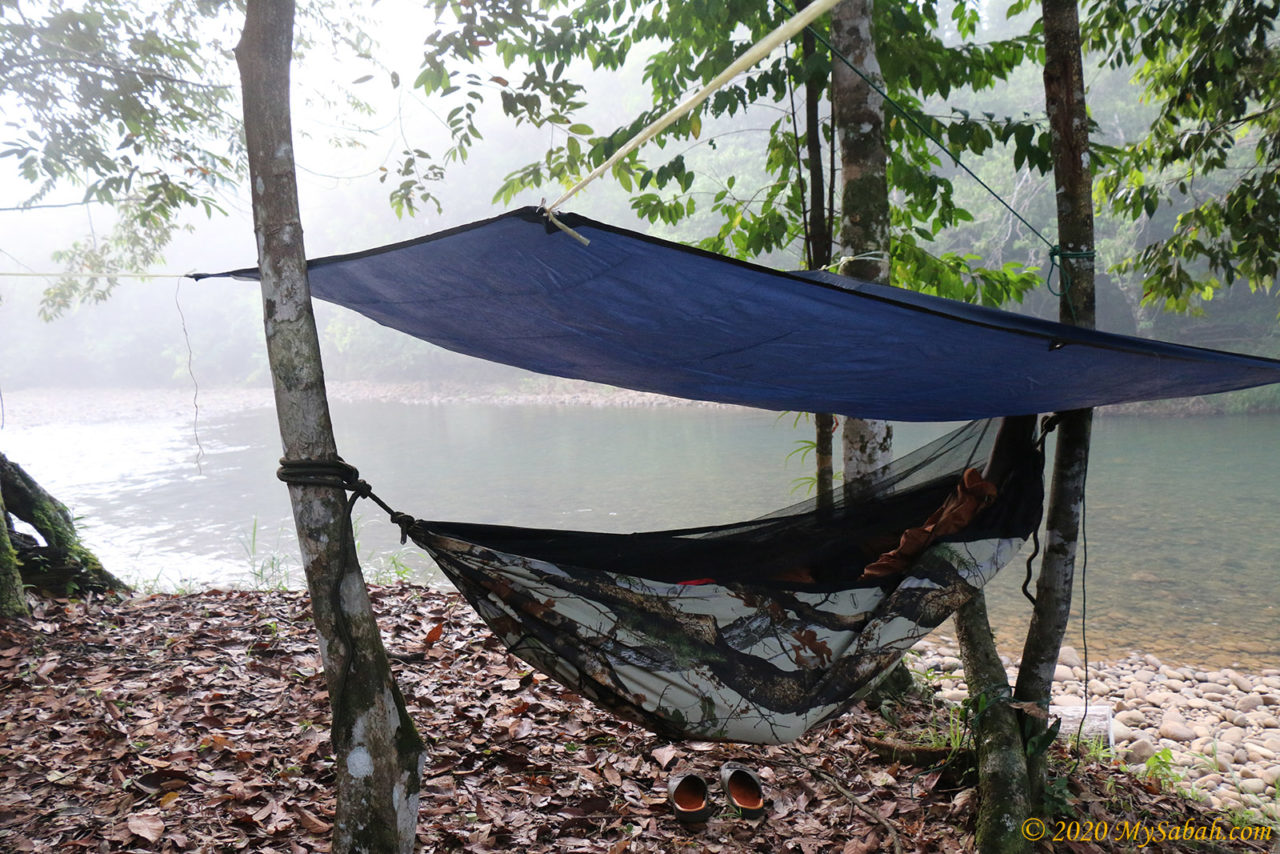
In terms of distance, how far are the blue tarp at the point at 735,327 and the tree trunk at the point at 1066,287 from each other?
0.17m

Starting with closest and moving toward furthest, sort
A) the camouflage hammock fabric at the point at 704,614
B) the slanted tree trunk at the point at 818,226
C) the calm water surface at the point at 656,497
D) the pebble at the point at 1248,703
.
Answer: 1. the camouflage hammock fabric at the point at 704,614
2. the slanted tree trunk at the point at 818,226
3. the pebble at the point at 1248,703
4. the calm water surface at the point at 656,497

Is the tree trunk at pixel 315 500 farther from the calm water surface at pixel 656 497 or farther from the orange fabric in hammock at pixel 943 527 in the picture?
the calm water surface at pixel 656 497

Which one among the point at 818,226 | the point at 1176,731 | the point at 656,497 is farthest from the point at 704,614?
the point at 656,497

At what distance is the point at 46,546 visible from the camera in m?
2.47

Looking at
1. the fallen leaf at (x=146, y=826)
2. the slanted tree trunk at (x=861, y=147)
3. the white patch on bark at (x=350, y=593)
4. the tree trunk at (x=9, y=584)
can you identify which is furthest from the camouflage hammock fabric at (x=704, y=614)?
the tree trunk at (x=9, y=584)

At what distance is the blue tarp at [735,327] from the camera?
46.2 inches

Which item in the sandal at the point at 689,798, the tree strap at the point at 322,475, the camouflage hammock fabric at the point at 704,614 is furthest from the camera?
the sandal at the point at 689,798

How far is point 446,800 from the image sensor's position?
155 centimetres

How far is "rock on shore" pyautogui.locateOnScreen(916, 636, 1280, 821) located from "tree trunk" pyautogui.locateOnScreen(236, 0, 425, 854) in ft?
6.94

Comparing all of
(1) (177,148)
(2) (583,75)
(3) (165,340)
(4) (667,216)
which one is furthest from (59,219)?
(4) (667,216)

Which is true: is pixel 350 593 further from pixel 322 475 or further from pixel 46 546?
pixel 46 546

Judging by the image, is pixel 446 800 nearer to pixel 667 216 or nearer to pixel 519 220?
pixel 519 220

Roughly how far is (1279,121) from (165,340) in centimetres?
2721

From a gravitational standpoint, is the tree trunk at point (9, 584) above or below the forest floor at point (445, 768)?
above
